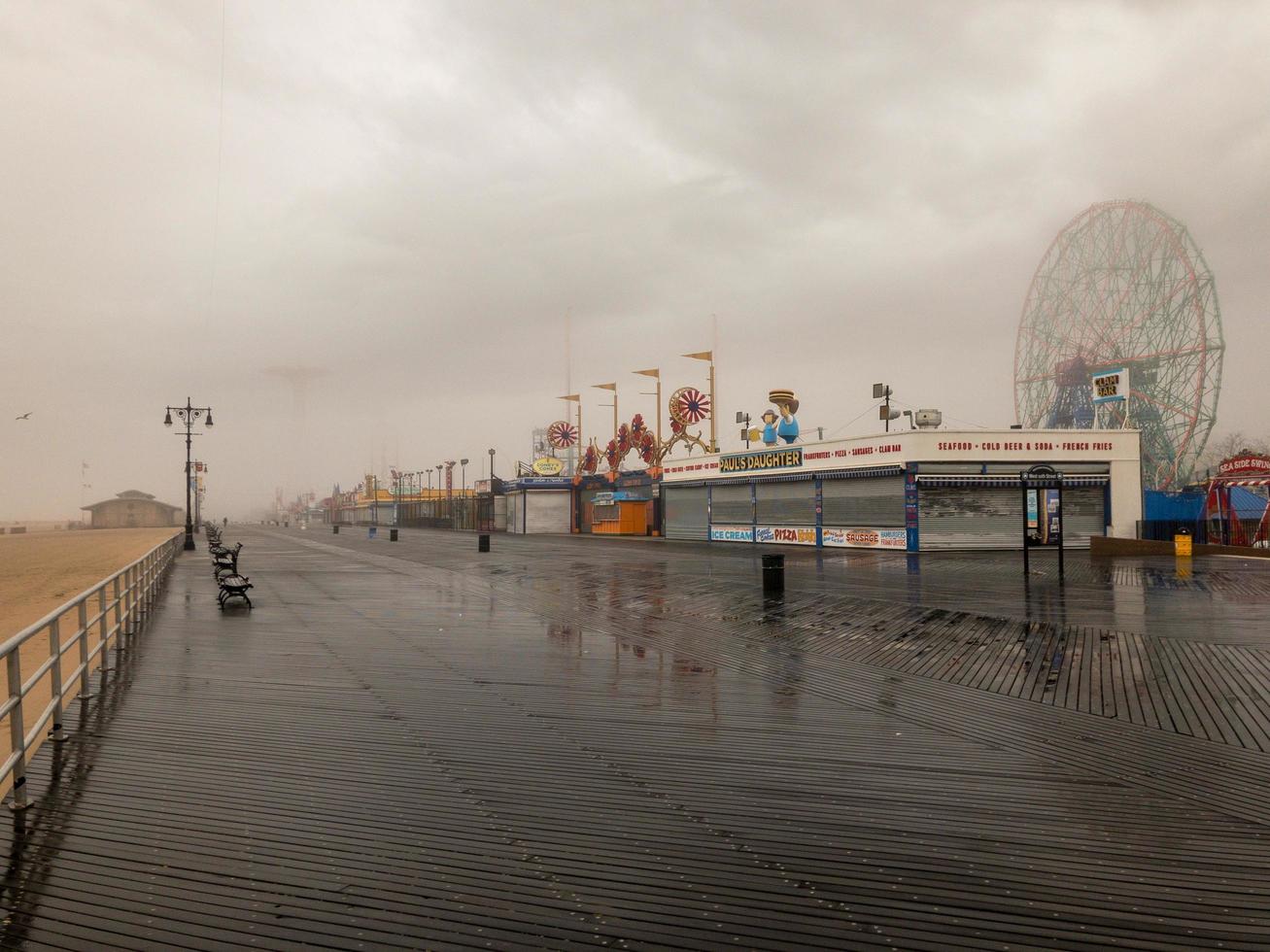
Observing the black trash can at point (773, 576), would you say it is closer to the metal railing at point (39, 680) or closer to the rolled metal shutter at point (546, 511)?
the metal railing at point (39, 680)

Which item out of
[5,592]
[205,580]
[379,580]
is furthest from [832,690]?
[5,592]

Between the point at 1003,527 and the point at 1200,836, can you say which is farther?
the point at 1003,527

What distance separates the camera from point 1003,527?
34.2 m

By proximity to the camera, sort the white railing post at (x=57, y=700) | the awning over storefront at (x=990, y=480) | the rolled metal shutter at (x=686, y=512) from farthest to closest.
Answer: the rolled metal shutter at (x=686, y=512) → the awning over storefront at (x=990, y=480) → the white railing post at (x=57, y=700)

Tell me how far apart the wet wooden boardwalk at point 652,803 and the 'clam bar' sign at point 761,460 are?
28.9 metres

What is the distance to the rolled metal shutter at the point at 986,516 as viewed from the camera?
111 ft

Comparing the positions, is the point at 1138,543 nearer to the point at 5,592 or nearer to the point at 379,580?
the point at 379,580

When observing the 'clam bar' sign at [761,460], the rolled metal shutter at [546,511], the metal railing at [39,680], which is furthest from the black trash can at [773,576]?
the rolled metal shutter at [546,511]

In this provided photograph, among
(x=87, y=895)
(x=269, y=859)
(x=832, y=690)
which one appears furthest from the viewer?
(x=832, y=690)

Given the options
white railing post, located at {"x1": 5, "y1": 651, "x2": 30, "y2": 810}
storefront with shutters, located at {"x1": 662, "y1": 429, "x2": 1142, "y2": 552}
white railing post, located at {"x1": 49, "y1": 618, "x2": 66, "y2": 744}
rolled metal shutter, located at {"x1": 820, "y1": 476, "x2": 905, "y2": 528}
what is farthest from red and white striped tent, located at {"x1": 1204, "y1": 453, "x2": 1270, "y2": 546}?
white railing post, located at {"x1": 5, "y1": 651, "x2": 30, "y2": 810}

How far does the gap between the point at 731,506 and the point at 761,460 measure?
4033 millimetres

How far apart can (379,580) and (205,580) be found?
5242 millimetres

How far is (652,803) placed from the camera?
5.63 m

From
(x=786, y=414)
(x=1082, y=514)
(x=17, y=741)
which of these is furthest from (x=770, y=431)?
(x=17, y=741)
